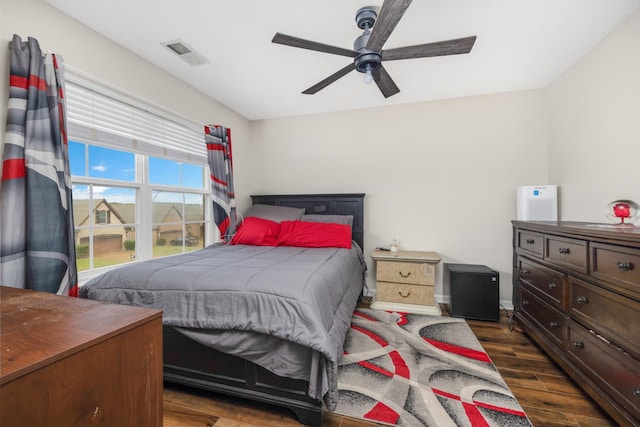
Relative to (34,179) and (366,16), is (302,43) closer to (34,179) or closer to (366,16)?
(366,16)

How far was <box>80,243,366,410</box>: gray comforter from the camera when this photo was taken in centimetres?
135

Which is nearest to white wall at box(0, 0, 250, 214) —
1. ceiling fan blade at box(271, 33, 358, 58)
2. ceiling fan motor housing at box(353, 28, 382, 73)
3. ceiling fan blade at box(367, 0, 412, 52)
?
ceiling fan blade at box(271, 33, 358, 58)

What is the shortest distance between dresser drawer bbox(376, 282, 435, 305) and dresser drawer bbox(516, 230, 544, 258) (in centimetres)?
92

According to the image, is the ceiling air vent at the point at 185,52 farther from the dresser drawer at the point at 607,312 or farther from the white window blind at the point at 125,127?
the dresser drawer at the point at 607,312

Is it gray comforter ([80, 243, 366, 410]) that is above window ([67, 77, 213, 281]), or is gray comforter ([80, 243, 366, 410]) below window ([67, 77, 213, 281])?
below

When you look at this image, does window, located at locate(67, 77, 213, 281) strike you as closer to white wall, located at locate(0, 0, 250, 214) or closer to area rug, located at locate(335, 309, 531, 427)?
white wall, located at locate(0, 0, 250, 214)

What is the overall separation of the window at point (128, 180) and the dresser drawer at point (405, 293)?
7.12 ft

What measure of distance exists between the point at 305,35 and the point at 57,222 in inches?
81.2

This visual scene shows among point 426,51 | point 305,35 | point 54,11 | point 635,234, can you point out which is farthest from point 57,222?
point 635,234

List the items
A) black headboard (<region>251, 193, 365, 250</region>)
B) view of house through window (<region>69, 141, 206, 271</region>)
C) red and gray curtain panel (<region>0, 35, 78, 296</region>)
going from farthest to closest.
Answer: black headboard (<region>251, 193, 365, 250</region>), view of house through window (<region>69, 141, 206, 271</region>), red and gray curtain panel (<region>0, 35, 78, 296</region>)

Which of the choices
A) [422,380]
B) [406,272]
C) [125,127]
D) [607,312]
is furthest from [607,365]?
[125,127]

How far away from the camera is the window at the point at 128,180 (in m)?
2.00

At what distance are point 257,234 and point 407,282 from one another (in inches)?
67.0

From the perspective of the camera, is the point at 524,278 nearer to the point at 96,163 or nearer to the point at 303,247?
the point at 303,247
